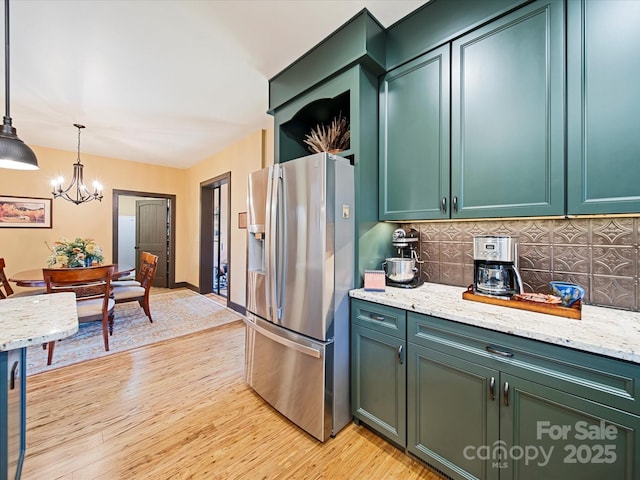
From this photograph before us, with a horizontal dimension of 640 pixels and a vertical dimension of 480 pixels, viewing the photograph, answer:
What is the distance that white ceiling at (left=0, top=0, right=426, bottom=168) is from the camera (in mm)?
1758

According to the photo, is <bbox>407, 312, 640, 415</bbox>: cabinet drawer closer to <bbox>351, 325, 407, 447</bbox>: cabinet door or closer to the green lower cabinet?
the green lower cabinet

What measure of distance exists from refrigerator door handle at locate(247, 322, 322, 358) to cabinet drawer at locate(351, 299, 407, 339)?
0.33 m

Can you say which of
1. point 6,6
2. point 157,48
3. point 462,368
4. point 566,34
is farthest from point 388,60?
point 6,6

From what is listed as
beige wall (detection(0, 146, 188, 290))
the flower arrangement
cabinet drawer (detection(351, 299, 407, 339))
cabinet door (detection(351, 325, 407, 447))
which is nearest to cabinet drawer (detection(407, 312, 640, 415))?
cabinet drawer (detection(351, 299, 407, 339))

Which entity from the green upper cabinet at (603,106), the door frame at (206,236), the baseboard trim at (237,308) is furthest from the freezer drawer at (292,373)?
the door frame at (206,236)

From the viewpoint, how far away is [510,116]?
145 centimetres

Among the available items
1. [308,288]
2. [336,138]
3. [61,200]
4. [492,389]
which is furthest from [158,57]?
[61,200]

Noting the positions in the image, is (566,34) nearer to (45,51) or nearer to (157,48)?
(157,48)

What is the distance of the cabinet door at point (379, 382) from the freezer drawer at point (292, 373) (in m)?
0.21

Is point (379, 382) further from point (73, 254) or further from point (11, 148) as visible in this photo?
point (73, 254)

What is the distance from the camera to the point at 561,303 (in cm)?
130

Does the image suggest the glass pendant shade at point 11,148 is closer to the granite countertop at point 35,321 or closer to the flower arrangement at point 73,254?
the granite countertop at point 35,321

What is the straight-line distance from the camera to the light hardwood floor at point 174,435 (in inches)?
57.9

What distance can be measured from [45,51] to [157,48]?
3.01ft
